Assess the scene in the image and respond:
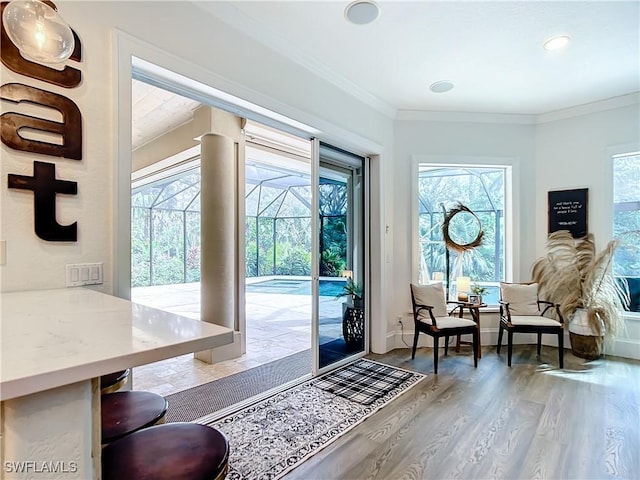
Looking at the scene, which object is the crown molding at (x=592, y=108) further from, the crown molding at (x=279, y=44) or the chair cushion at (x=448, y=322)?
the chair cushion at (x=448, y=322)

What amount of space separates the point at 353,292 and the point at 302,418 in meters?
1.69

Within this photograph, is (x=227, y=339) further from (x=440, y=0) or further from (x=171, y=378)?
(x=171, y=378)

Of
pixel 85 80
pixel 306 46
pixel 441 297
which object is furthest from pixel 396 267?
pixel 85 80

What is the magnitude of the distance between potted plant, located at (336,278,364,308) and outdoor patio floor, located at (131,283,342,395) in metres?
0.14

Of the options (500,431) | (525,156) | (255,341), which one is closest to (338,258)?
(255,341)

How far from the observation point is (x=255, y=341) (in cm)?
463

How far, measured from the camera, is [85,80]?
178 centimetres

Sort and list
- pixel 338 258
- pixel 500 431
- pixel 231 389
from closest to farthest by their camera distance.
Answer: pixel 500 431 → pixel 231 389 → pixel 338 258

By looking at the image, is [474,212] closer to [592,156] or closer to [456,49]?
[592,156]

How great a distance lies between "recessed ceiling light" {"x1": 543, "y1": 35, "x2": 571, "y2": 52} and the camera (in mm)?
2791

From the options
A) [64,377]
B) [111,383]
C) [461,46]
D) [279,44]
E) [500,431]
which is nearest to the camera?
[64,377]

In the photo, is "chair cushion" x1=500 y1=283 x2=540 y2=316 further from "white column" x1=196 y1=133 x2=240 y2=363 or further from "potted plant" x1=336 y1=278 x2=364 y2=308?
"white column" x1=196 y1=133 x2=240 y2=363

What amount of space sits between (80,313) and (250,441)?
162 cm

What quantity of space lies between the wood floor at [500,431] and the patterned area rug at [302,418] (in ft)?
0.31
